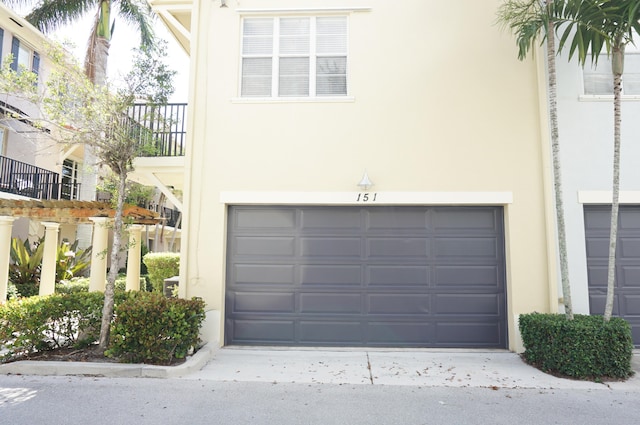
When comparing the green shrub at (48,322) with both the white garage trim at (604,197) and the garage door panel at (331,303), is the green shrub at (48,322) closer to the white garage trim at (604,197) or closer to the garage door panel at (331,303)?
the garage door panel at (331,303)

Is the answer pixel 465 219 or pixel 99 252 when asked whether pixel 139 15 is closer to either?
pixel 99 252

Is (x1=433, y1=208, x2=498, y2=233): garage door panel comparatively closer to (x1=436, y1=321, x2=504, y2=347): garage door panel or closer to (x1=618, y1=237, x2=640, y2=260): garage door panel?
(x1=436, y1=321, x2=504, y2=347): garage door panel

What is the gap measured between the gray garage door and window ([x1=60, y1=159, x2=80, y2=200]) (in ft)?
51.2

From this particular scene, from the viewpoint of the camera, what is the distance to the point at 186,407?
4531 mm

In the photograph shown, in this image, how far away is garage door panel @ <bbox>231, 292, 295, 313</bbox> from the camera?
7.15 metres

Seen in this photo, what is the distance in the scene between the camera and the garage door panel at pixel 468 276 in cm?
707

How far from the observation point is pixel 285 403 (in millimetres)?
4703

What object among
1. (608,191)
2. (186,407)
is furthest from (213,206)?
(608,191)

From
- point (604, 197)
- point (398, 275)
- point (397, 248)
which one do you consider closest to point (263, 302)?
point (398, 275)

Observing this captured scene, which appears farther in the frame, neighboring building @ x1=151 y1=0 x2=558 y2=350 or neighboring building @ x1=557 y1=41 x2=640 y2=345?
neighboring building @ x1=151 y1=0 x2=558 y2=350

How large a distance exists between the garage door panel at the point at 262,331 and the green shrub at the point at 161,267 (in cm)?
607

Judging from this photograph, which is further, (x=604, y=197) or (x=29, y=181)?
(x=29, y=181)

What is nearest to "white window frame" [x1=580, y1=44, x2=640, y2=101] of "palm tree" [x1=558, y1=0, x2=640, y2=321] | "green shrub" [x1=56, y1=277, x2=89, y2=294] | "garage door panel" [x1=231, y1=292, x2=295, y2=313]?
"palm tree" [x1=558, y1=0, x2=640, y2=321]

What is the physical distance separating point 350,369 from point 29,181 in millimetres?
14320
